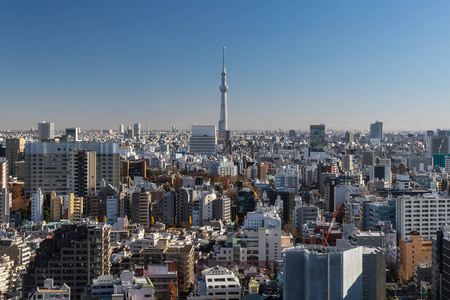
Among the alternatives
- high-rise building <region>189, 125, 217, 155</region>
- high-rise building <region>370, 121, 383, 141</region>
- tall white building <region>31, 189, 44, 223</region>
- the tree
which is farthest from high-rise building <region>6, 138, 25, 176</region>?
high-rise building <region>370, 121, 383, 141</region>

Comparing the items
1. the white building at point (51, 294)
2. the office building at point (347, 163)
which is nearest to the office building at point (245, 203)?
the white building at point (51, 294)

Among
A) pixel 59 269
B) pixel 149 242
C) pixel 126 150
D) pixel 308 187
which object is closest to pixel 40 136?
pixel 126 150

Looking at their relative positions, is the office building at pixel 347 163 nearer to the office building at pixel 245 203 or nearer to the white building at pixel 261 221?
the office building at pixel 245 203

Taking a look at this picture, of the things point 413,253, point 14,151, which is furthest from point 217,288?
point 14,151

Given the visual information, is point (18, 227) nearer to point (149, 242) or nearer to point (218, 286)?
point (149, 242)

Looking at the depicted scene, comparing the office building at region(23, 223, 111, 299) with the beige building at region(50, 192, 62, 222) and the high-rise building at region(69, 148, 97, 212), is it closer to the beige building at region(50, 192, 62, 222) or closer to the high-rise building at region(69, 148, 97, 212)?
the beige building at region(50, 192, 62, 222)

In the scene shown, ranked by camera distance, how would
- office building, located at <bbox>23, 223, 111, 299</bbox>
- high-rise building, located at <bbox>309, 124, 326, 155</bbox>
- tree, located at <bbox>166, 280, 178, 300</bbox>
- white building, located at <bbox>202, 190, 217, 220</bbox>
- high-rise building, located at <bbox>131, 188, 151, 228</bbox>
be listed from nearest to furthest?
1. tree, located at <bbox>166, 280, 178, 300</bbox>
2. office building, located at <bbox>23, 223, 111, 299</bbox>
3. high-rise building, located at <bbox>131, 188, 151, 228</bbox>
4. white building, located at <bbox>202, 190, 217, 220</bbox>
5. high-rise building, located at <bbox>309, 124, 326, 155</bbox>
